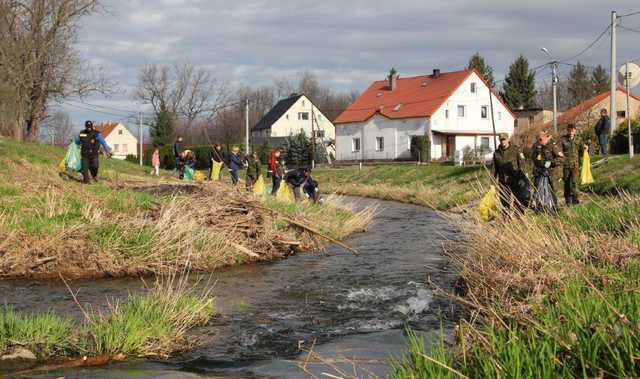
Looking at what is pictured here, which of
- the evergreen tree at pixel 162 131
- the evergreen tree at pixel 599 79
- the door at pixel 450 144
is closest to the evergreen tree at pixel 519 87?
the evergreen tree at pixel 599 79

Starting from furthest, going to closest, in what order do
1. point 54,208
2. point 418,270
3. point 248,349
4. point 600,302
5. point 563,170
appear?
point 563,170, point 54,208, point 418,270, point 248,349, point 600,302

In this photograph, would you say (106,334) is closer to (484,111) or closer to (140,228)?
(140,228)

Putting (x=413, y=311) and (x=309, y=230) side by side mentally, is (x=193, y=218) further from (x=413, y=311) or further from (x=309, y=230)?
(x=413, y=311)

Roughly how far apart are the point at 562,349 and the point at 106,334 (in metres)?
4.28

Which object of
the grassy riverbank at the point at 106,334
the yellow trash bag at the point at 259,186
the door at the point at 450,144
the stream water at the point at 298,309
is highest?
the door at the point at 450,144

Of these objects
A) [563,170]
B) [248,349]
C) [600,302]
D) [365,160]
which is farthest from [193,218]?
[365,160]

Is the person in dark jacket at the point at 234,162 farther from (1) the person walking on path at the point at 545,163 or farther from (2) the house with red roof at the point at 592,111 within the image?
(2) the house with red roof at the point at 592,111

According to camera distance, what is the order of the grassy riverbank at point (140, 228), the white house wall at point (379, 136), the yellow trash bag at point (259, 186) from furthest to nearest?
the white house wall at point (379, 136), the yellow trash bag at point (259, 186), the grassy riverbank at point (140, 228)

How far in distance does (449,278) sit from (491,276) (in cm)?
282

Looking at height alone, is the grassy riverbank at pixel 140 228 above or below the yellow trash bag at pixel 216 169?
below

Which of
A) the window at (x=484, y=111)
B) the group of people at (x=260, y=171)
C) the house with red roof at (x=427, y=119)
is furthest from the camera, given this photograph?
the window at (x=484, y=111)

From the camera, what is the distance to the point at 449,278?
11.7m

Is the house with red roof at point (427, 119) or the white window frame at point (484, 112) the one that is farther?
the white window frame at point (484, 112)

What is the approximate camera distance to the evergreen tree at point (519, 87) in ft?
267
